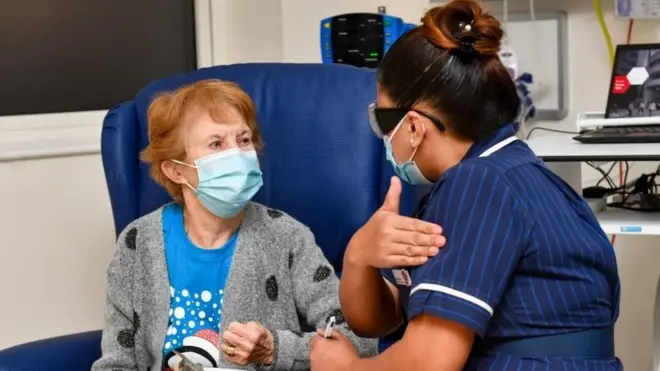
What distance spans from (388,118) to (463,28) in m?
0.17

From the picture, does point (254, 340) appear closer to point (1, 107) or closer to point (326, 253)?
point (326, 253)

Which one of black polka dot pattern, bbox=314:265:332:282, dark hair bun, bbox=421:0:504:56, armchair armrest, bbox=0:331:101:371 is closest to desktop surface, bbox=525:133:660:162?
black polka dot pattern, bbox=314:265:332:282

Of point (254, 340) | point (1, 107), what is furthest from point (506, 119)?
point (1, 107)

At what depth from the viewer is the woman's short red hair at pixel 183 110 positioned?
1.77 metres

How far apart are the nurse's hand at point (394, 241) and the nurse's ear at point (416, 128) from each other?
0.07 metres

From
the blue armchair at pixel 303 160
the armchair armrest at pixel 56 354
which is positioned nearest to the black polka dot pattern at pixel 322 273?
the blue armchair at pixel 303 160

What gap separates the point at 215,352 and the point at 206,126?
43 cm

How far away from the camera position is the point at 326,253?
1897 millimetres

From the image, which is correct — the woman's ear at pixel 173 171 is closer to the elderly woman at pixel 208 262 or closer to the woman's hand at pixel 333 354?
the elderly woman at pixel 208 262

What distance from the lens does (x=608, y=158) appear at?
1.82 meters

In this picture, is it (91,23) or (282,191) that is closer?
(282,191)

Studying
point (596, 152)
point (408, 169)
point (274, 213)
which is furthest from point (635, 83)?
point (408, 169)

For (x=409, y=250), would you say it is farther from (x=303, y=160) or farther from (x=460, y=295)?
(x=303, y=160)

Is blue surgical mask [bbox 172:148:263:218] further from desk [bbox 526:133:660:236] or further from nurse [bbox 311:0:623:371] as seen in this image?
desk [bbox 526:133:660:236]
